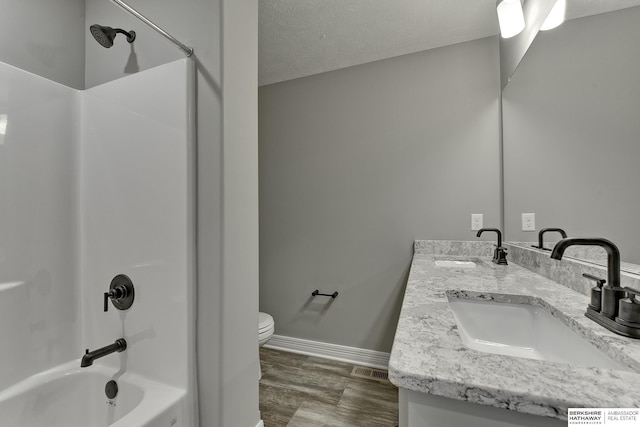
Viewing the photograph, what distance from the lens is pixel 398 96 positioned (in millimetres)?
2121

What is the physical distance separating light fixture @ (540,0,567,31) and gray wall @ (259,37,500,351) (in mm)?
734

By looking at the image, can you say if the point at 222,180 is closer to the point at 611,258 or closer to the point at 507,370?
the point at 507,370

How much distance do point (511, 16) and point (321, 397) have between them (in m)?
2.51

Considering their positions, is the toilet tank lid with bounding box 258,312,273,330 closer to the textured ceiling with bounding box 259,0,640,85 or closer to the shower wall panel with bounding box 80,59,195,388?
the shower wall panel with bounding box 80,59,195,388

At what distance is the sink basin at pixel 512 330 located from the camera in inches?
29.9

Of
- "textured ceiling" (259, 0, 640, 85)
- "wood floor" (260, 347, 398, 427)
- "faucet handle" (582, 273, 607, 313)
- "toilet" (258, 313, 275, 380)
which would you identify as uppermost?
"textured ceiling" (259, 0, 640, 85)

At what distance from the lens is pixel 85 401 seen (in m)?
1.19

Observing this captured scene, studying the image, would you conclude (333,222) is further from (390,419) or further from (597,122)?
(597,122)

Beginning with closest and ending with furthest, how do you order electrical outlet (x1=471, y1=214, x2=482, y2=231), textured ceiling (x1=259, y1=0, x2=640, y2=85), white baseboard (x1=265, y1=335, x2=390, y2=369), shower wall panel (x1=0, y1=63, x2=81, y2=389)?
shower wall panel (x1=0, y1=63, x2=81, y2=389) → textured ceiling (x1=259, y1=0, x2=640, y2=85) → electrical outlet (x1=471, y1=214, x2=482, y2=231) → white baseboard (x1=265, y1=335, x2=390, y2=369)

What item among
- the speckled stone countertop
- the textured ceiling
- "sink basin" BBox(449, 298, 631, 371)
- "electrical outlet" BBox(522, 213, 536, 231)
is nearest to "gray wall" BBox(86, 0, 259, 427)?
the textured ceiling

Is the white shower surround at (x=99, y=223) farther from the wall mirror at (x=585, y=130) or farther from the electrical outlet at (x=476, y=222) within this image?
the electrical outlet at (x=476, y=222)

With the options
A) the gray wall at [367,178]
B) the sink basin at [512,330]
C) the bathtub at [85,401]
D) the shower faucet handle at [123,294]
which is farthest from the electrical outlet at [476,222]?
the shower faucet handle at [123,294]

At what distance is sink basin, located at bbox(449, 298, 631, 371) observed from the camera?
0.76 meters

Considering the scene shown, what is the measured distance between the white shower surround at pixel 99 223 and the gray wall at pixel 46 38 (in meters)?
0.16
